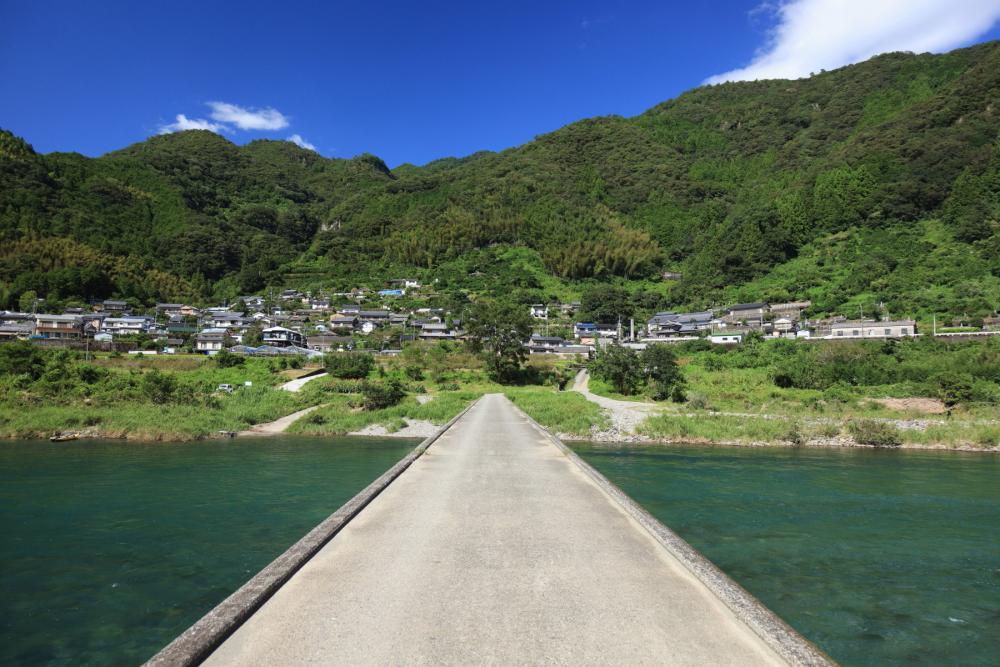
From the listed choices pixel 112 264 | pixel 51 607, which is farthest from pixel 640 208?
pixel 51 607

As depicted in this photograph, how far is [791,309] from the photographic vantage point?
6150 cm

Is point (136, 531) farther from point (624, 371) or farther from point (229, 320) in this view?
point (229, 320)

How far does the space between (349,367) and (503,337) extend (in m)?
12.6

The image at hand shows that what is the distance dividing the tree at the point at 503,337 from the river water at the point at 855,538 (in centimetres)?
2266

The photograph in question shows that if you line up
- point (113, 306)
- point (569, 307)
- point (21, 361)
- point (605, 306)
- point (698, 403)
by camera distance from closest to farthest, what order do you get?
point (698, 403) → point (21, 361) → point (113, 306) → point (605, 306) → point (569, 307)

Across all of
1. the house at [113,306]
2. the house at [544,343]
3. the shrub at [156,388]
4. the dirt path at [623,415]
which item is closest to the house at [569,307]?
the house at [544,343]

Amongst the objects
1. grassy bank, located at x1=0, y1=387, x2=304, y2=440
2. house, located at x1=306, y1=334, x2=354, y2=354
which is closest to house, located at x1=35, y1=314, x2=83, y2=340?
house, located at x1=306, y1=334, x2=354, y2=354

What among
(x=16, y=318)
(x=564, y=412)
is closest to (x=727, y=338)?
(x=564, y=412)

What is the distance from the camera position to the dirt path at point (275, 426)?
25422 millimetres

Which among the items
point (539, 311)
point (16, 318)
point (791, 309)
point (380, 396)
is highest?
point (539, 311)

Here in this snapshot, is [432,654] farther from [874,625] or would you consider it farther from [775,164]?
[775,164]

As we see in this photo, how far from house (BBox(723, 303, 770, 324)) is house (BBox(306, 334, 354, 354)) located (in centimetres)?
4804

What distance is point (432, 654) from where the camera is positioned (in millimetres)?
3502

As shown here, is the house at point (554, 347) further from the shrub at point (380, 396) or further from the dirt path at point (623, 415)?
the shrub at point (380, 396)
